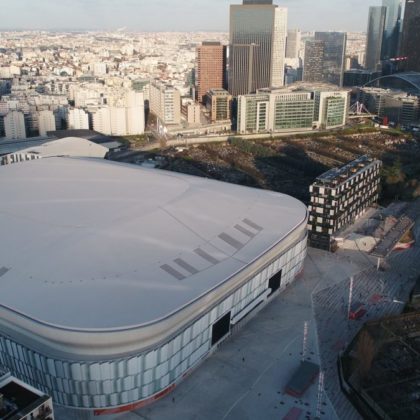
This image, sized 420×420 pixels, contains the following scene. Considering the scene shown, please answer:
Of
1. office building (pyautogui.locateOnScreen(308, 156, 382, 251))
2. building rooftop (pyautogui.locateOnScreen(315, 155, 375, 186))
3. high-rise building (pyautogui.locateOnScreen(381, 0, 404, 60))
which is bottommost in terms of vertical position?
office building (pyautogui.locateOnScreen(308, 156, 382, 251))

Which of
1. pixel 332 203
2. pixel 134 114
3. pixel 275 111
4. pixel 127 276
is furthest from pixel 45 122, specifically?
pixel 127 276

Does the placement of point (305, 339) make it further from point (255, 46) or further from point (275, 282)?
point (255, 46)

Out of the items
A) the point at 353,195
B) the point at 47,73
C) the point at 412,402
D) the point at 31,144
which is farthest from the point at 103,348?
the point at 47,73

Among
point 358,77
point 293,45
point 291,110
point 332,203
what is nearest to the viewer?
point 332,203

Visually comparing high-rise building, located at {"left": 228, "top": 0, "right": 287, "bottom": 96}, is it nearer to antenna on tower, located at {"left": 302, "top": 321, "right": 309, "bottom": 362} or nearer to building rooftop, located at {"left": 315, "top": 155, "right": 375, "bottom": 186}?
building rooftop, located at {"left": 315, "top": 155, "right": 375, "bottom": 186}

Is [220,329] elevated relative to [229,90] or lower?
lower

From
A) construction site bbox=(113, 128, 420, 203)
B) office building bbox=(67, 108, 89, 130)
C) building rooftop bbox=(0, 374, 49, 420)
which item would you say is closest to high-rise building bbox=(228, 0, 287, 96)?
construction site bbox=(113, 128, 420, 203)
